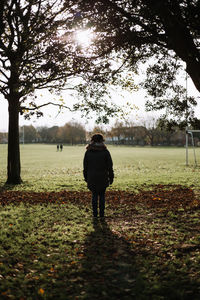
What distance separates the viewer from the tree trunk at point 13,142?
15.8 m

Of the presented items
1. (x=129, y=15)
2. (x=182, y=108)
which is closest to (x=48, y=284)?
(x=129, y=15)

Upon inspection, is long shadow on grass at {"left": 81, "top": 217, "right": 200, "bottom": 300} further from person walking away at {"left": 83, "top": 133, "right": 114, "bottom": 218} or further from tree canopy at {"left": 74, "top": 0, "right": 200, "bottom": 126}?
tree canopy at {"left": 74, "top": 0, "right": 200, "bottom": 126}

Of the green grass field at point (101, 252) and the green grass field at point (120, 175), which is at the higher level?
the green grass field at point (101, 252)

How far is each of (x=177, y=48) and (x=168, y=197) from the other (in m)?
6.04

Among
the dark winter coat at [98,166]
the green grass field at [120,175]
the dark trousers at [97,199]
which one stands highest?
the dark winter coat at [98,166]

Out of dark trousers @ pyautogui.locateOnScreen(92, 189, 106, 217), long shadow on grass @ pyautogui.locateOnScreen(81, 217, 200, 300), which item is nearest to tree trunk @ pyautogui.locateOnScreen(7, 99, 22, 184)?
dark trousers @ pyautogui.locateOnScreen(92, 189, 106, 217)

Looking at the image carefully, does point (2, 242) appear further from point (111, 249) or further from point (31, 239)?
point (111, 249)

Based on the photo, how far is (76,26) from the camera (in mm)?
8680

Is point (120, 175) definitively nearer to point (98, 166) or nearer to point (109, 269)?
point (98, 166)

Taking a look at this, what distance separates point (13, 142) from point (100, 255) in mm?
11887

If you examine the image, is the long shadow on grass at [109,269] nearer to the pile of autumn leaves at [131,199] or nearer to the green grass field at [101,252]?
the green grass field at [101,252]

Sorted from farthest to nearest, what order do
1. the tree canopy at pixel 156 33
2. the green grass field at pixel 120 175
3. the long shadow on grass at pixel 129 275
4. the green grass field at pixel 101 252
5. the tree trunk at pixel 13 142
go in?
the tree trunk at pixel 13 142 → the green grass field at pixel 120 175 → the tree canopy at pixel 156 33 → the green grass field at pixel 101 252 → the long shadow on grass at pixel 129 275

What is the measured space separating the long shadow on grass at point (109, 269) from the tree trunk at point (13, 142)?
35.1 feet

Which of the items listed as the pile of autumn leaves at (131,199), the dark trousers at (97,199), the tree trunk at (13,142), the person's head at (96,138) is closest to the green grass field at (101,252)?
the pile of autumn leaves at (131,199)
